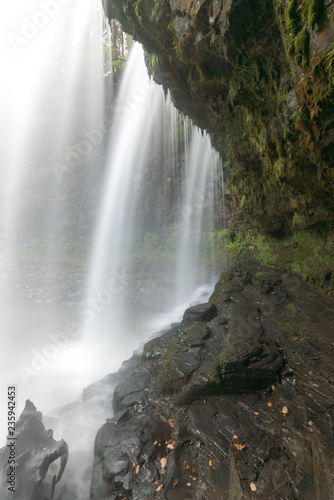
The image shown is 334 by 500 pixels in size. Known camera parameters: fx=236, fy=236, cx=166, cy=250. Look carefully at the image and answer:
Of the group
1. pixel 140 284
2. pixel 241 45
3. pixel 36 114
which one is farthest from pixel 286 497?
pixel 36 114

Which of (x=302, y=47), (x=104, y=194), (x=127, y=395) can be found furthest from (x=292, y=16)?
(x=104, y=194)

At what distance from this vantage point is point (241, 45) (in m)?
4.56

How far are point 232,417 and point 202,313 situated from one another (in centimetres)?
316

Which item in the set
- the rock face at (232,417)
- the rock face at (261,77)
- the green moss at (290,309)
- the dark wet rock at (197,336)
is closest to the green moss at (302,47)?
the rock face at (261,77)

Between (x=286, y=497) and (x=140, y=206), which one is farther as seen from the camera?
(x=140, y=206)

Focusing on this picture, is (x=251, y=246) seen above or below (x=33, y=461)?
above

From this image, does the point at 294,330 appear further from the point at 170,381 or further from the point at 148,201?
the point at 148,201

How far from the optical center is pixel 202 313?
21.1 ft

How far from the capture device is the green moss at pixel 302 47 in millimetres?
3057

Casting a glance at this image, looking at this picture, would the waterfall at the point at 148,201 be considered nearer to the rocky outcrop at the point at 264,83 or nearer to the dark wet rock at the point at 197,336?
the rocky outcrop at the point at 264,83

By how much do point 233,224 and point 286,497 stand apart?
38.8 feet

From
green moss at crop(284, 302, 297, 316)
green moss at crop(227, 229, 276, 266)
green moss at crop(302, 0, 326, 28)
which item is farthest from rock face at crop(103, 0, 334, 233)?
green moss at crop(284, 302, 297, 316)

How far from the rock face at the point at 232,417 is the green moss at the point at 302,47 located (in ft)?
14.5

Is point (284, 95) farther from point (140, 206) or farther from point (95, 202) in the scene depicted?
point (95, 202)
